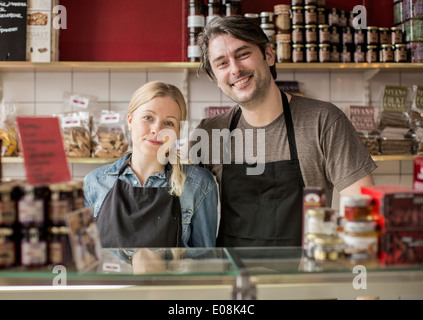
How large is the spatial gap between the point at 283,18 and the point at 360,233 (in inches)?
81.5

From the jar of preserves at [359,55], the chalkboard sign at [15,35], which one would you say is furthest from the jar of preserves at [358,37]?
the chalkboard sign at [15,35]

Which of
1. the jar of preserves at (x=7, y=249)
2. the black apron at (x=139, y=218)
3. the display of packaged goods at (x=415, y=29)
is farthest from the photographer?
the display of packaged goods at (x=415, y=29)

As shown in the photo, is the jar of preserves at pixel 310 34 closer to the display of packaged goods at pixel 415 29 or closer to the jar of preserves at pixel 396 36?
the jar of preserves at pixel 396 36

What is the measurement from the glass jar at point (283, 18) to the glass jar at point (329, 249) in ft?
6.73

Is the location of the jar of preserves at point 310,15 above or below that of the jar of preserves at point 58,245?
above

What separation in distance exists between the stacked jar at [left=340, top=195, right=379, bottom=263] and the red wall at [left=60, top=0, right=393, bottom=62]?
7.39 feet

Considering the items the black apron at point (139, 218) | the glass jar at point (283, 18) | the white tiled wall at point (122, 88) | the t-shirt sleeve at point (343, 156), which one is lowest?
the black apron at point (139, 218)

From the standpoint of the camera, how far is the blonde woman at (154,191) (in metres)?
1.65

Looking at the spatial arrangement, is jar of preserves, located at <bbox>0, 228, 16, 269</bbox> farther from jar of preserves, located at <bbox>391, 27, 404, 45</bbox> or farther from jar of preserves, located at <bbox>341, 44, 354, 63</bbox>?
jar of preserves, located at <bbox>391, 27, 404, 45</bbox>

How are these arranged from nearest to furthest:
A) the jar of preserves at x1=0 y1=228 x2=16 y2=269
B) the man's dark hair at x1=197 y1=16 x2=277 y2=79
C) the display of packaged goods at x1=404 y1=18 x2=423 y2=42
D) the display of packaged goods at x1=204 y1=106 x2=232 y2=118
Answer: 1. the jar of preserves at x1=0 y1=228 x2=16 y2=269
2. the man's dark hair at x1=197 y1=16 x2=277 y2=79
3. the display of packaged goods at x1=404 y1=18 x2=423 y2=42
4. the display of packaged goods at x1=204 y1=106 x2=232 y2=118

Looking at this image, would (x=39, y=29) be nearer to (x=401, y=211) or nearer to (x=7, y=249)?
(x=7, y=249)

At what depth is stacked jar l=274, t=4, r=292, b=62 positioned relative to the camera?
112 inches

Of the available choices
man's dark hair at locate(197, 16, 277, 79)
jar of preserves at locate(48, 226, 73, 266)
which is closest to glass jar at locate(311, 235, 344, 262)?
jar of preserves at locate(48, 226, 73, 266)
